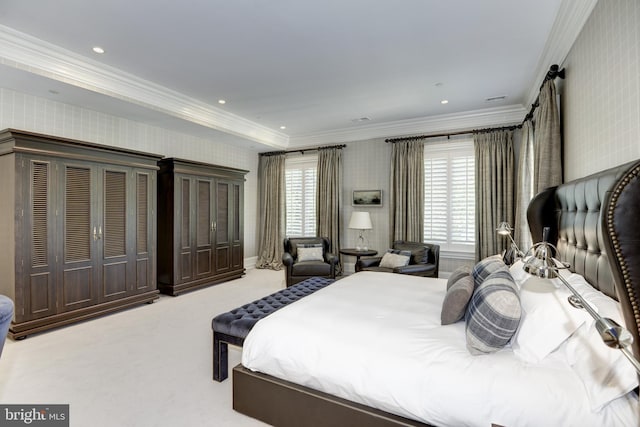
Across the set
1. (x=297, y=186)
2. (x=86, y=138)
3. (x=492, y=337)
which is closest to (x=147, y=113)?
(x=86, y=138)

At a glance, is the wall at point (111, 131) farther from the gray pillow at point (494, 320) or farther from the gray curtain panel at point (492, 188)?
the gray pillow at point (494, 320)

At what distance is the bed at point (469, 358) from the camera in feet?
4.03

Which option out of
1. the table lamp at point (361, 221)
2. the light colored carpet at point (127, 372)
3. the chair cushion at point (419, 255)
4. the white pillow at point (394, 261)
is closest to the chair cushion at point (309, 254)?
the table lamp at point (361, 221)

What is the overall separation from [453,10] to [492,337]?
2538 millimetres

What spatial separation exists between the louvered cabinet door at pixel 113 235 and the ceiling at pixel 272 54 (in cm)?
99

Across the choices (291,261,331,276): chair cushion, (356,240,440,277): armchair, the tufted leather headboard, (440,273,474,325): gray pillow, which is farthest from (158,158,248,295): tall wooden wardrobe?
the tufted leather headboard

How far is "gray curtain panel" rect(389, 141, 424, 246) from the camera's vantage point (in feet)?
18.4

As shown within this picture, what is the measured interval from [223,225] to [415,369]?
4.81 m

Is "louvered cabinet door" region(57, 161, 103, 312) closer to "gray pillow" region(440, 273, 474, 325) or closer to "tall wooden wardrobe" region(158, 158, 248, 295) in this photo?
"tall wooden wardrobe" region(158, 158, 248, 295)

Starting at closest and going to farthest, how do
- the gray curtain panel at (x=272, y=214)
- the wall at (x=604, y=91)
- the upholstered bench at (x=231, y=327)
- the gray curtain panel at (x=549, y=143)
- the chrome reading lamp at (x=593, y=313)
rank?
the chrome reading lamp at (x=593, y=313) < the wall at (x=604, y=91) < the upholstered bench at (x=231, y=327) < the gray curtain panel at (x=549, y=143) < the gray curtain panel at (x=272, y=214)

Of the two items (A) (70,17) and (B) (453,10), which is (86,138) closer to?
(A) (70,17)

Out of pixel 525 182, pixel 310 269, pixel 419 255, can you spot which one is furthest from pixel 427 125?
pixel 310 269

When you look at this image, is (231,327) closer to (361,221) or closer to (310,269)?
(310,269)

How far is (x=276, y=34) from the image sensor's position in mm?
3023
